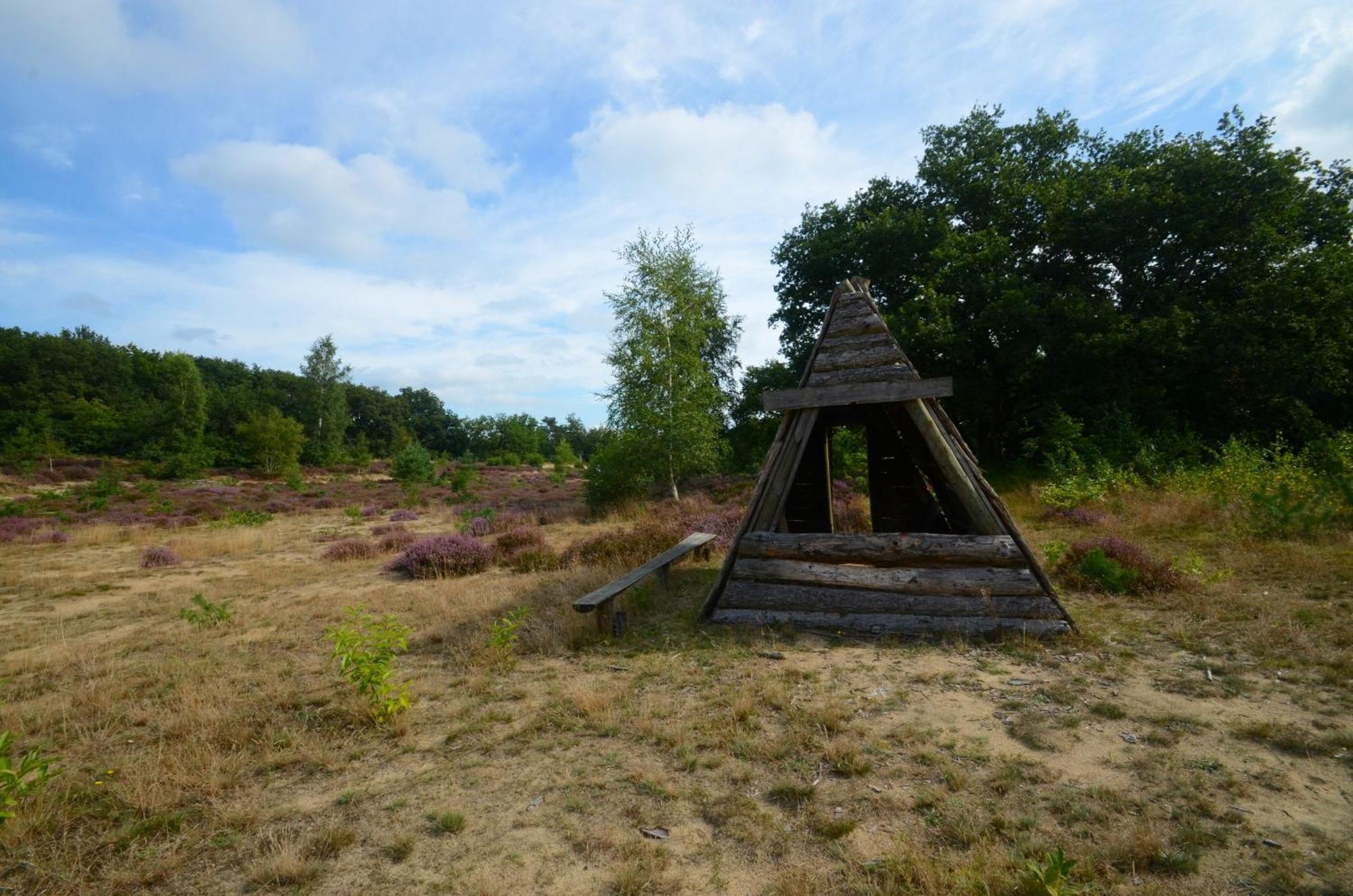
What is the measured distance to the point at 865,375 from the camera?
249 inches

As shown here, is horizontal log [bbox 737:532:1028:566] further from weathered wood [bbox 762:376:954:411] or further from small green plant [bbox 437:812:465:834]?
small green plant [bbox 437:812:465:834]

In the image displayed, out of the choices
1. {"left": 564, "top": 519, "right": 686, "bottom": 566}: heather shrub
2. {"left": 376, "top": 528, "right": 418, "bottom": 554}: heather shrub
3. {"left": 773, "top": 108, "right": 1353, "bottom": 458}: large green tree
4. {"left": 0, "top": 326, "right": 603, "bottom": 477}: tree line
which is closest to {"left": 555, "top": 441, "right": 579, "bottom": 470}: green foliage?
{"left": 0, "top": 326, "right": 603, "bottom": 477}: tree line

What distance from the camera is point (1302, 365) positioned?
13891 mm

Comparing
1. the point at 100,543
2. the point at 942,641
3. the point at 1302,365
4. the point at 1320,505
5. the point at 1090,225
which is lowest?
the point at 100,543

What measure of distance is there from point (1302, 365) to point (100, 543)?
31.7 meters

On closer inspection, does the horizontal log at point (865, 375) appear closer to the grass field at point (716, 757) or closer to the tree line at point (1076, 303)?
the grass field at point (716, 757)

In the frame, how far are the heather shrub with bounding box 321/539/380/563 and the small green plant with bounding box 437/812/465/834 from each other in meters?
10.4

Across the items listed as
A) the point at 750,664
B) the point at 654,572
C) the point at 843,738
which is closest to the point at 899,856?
the point at 843,738

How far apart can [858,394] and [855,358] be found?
561 millimetres

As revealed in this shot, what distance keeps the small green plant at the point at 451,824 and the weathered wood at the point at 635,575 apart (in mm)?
2640

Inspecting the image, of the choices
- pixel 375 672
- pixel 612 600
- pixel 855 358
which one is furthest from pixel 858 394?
pixel 375 672

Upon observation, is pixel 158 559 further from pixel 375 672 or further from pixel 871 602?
pixel 871 602

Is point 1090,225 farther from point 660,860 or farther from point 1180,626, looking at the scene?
point 660,860

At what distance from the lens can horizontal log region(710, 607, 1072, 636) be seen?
5.38 metres
